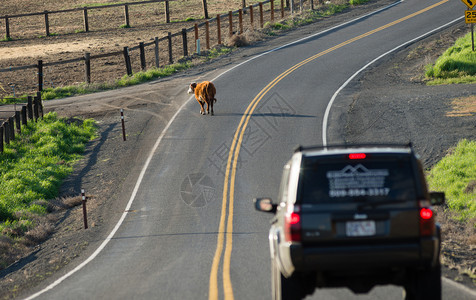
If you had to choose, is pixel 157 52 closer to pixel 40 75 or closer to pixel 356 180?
pixel 40 75

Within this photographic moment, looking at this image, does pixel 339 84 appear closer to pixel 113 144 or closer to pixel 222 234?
pixel 113 144

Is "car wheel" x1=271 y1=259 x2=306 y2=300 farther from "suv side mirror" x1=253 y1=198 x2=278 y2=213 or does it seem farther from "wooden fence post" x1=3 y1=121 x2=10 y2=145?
"wooden fence post" x1=3 y1=121 x2=10 y2=145

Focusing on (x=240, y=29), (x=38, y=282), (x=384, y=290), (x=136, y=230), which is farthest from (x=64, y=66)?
(x=384, y=290)

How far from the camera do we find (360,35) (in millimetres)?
40312

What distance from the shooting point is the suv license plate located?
7.46 metres

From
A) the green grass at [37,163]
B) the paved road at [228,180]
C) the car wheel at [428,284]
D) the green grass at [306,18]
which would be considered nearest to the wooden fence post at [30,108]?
the green grass at [37,163]

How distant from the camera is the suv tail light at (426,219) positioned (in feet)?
24.3

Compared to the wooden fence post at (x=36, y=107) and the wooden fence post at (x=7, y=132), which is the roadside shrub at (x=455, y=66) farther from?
the wooden fence post at (x=7, y=132)

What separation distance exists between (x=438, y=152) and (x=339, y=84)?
11.3m

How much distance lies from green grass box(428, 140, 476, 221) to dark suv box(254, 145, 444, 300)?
24.9ft

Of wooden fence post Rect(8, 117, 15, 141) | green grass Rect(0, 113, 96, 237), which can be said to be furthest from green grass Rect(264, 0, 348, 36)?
wooden fence post Rect(8, 117, 15, 141)

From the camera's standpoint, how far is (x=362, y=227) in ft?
24.5

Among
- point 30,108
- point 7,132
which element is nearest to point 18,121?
point 30,108

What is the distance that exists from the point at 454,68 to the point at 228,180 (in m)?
14.7
